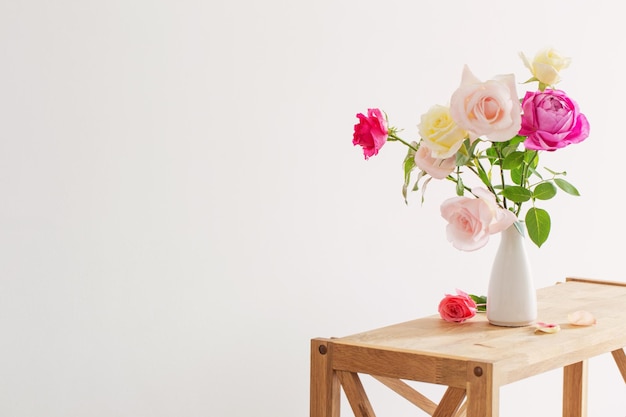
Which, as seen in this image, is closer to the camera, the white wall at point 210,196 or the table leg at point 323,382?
the table leg at point 323,382

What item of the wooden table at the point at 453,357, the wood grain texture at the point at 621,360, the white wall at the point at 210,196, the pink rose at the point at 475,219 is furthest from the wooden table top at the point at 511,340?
the white wall at the point at 210,196

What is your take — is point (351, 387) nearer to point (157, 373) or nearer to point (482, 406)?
point (482, 406)

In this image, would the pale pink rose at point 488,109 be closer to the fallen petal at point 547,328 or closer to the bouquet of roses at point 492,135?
the bouquet of roses at point 492,135

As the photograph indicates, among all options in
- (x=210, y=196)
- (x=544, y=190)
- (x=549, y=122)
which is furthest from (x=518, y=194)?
(x=210, y=196)

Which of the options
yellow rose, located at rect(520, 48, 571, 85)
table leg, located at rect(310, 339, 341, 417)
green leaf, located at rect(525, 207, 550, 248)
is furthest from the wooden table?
yellow rose, located at rect(520, 48, 571, 85)

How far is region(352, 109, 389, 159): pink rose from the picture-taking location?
1.82 meters

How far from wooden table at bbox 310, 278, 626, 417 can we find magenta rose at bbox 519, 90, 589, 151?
0.34 meters

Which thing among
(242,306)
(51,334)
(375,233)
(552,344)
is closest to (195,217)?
(242,306)

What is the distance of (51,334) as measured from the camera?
2.00 meters

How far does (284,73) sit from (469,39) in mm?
717

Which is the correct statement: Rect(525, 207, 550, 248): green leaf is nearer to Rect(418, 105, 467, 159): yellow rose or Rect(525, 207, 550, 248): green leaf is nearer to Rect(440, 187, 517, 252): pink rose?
Rect(440, 187, 517, 252): pink rose

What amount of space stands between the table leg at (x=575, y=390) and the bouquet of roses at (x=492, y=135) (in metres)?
0.72

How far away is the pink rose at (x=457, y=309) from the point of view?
1.91 meters

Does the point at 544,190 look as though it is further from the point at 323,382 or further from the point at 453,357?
the point at 323,382
